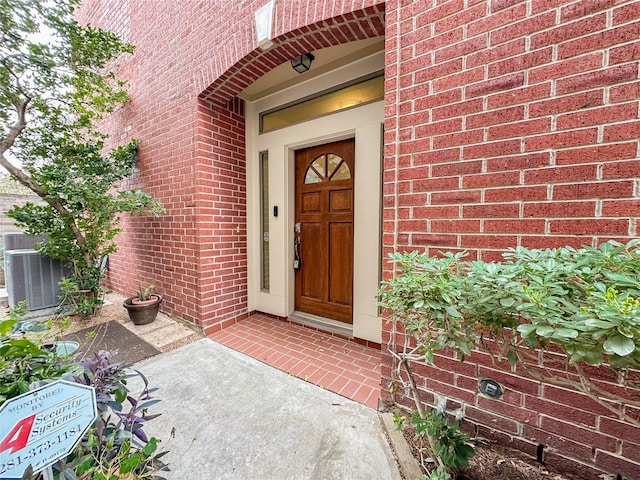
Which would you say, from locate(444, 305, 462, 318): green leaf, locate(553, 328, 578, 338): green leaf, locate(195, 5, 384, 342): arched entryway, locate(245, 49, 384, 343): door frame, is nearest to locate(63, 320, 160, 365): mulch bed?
locate(195, 5, 384, 342): arched entryway

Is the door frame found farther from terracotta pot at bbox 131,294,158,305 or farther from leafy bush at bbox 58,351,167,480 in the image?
leafy bush at bbox 58,351,167,480

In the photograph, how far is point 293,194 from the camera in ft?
10.8

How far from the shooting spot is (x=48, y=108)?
2.97 metres

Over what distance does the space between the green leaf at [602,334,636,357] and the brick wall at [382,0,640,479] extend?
0.68 m

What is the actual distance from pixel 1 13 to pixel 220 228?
8.89 ft

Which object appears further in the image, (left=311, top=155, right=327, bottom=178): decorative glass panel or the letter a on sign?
(left=311, top=155, right=327, bottom=178): decorative glass panel

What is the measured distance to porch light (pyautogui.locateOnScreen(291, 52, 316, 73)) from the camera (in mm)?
2580

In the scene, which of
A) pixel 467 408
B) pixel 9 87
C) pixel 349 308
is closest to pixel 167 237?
pixel 9 87

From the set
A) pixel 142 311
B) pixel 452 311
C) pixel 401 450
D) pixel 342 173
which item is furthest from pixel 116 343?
pixel 452 311

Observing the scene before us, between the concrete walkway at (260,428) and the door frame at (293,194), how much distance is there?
0.99 metres

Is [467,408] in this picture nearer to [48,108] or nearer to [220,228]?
[220,228]

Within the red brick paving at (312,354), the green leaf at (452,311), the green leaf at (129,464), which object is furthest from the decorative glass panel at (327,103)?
the green leaf at (129,464)

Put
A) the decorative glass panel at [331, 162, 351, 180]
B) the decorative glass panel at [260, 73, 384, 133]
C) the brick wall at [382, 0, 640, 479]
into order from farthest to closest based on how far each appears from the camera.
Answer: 1. the decorative glass panel at [331, 162, 351, 180]
2. the decorative glass panel at [260, 73, 384, 133]
3. the brick wall at [382, 0, 640, 479]

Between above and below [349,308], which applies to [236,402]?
below
